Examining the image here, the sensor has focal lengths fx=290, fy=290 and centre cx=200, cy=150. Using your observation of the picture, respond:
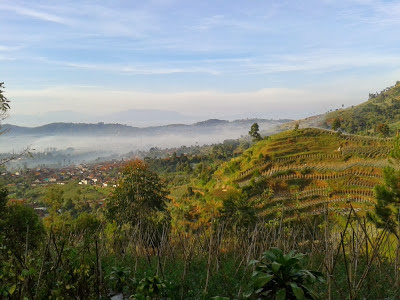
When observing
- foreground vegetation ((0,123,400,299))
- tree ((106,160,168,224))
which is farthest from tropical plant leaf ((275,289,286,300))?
tree ((106,160,168,224))

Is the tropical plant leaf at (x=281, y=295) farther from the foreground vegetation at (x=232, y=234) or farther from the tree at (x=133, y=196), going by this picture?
the tree at (x=133, y=196)

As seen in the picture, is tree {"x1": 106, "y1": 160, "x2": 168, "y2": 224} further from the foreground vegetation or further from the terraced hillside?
the terraced hillside

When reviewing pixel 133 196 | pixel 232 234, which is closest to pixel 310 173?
pixel 133 196

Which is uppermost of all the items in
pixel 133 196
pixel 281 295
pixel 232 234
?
pixel 281 295

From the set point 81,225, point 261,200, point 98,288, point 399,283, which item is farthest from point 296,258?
point 261,200

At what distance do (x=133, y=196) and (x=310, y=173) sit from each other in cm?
2195

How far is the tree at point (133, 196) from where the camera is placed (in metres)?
16.2

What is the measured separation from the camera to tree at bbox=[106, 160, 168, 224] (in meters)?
16.2

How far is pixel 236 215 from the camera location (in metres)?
18.3

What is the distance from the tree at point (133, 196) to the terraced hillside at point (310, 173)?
41.8 ft

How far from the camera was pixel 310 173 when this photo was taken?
31.7m

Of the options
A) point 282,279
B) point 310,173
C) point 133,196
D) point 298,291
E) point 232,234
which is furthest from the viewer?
point 310,173

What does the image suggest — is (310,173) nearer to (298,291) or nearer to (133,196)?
(133,196)

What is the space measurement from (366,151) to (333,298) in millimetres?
34164
